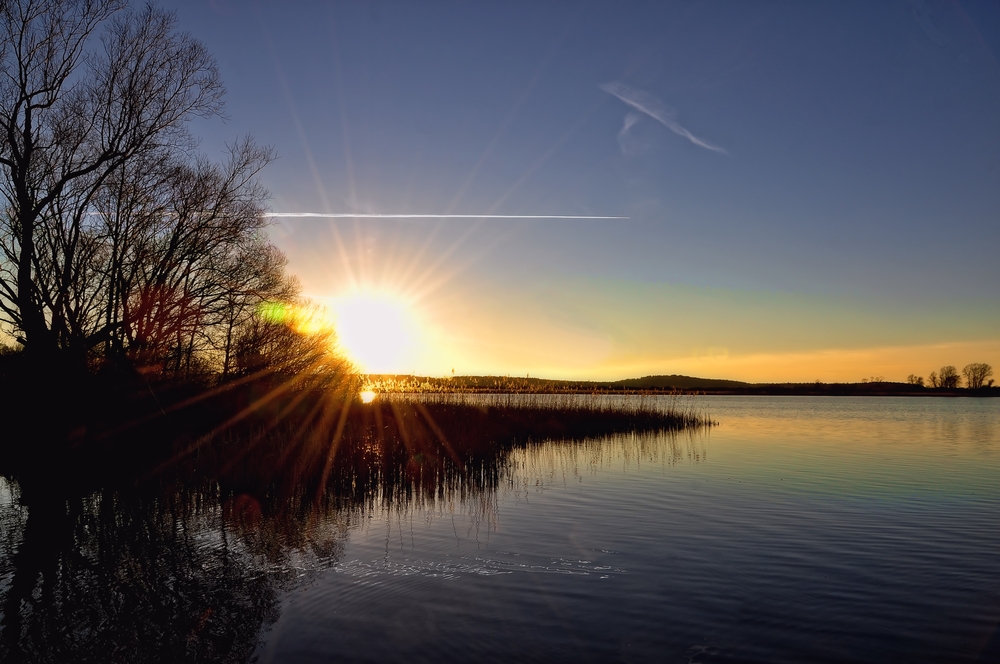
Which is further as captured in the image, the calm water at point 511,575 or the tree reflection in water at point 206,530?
the tree reflection in water at point 206,530

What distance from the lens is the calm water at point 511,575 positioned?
518 centimetres

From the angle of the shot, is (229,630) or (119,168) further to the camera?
(119,168)

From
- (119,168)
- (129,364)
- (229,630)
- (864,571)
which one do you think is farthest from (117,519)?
(119,168)

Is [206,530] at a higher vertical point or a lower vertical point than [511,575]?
higher

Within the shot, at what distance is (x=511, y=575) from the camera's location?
278 inches

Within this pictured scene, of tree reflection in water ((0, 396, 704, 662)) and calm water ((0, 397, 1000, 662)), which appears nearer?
calm water ((0, 397, 1000, 662))

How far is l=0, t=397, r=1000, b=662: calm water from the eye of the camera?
204 inches

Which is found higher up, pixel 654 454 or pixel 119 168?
pixel 119 168

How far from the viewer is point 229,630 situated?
5.39 meters

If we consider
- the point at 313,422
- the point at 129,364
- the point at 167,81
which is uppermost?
the point at 167,81

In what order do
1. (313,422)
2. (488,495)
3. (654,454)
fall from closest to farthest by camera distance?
(488,495), (654,454), (313,422)

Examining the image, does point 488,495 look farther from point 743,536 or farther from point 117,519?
point 117,519

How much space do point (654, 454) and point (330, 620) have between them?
14537 millimetres

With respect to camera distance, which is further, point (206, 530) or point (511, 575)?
point (206, 530)
